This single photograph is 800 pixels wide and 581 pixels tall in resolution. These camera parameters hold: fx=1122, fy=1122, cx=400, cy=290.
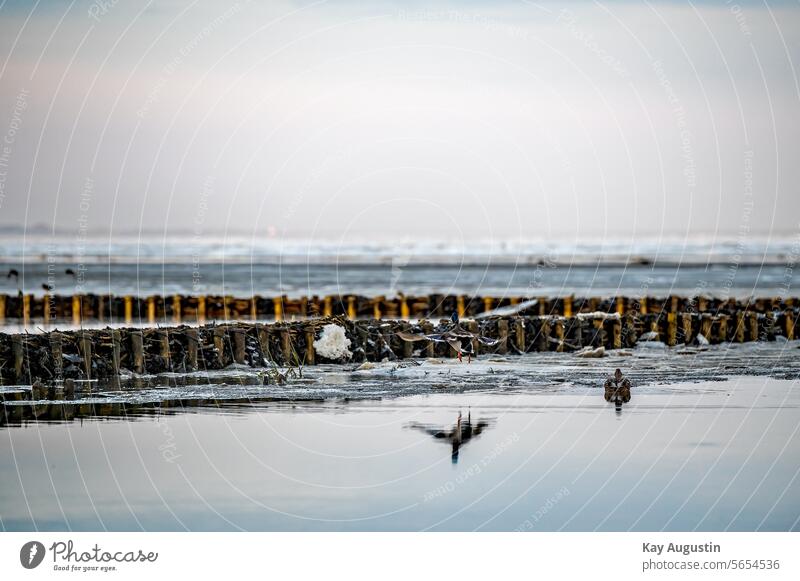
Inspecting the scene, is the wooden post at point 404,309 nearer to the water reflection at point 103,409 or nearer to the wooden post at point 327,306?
the wooden post at point 327,306

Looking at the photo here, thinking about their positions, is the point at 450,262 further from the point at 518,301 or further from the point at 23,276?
the point at 518,301

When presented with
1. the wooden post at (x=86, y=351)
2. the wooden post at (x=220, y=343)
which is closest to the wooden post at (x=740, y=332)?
the wooden post at (x=220, y=343)

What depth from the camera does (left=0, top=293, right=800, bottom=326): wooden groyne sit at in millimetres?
35188

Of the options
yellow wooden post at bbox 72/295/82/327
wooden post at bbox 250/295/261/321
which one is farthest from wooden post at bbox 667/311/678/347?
yellow wooden post at bbox 72/295/82/327

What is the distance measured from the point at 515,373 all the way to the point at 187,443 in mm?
8102

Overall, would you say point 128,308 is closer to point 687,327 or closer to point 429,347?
point 429,347

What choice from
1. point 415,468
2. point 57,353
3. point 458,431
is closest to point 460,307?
point 57,353

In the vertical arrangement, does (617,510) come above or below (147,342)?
below

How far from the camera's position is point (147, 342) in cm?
2025

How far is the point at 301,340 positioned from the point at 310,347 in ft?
0.88

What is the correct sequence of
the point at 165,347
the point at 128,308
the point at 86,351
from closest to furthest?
1. the point at 86,351
2. the point at 165,347
3. the point at 128,308

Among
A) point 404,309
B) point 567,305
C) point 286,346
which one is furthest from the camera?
point 404,309

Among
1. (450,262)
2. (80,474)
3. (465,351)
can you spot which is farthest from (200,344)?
(450,262)

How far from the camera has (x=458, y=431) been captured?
47.1 ft
